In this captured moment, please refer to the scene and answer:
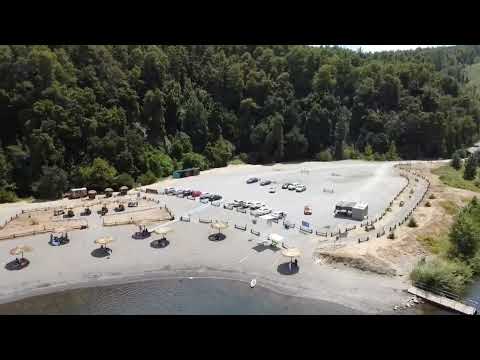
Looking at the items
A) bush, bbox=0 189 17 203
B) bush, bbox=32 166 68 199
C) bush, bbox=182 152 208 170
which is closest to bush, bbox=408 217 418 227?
bush, bbox=182 152 208 170

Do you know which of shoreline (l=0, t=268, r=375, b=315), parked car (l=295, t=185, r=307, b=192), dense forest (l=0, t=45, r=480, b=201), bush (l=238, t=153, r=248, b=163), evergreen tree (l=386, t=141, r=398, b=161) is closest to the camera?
shoreline (l=0, t=268, r=375, b=315)

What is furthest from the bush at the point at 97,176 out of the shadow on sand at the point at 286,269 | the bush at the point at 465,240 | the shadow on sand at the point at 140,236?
the bush at the point at 465,240

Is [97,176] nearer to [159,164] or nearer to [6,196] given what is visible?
[6,196]

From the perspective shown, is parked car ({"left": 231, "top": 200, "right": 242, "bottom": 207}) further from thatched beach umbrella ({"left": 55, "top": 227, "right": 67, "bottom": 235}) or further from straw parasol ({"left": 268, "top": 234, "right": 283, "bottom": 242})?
thatched beach umbrella ({"left": 55, "top": 227, "right": 67, "bottom": 235})

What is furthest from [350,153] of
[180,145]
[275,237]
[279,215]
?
[275,237]

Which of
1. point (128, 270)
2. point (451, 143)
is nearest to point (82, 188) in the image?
point (128, 270)

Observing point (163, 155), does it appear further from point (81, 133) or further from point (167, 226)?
point (167, 226)

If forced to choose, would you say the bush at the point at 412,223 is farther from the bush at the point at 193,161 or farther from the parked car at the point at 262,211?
the bush at the point at 193,161
